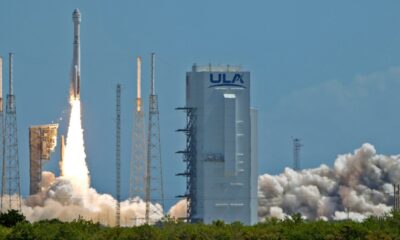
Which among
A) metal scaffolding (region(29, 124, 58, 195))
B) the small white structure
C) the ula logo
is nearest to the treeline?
the small white structure

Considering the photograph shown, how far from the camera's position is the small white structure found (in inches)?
4198

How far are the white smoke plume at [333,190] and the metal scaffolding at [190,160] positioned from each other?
911 centimetres

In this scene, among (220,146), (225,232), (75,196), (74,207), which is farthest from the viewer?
(75,196)

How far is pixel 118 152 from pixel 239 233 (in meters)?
28.6

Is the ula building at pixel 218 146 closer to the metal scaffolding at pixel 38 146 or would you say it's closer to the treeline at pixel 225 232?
the metal scaffolding at pixel 38 146

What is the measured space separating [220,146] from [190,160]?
2.25 m

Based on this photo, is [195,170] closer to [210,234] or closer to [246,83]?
[246,83]

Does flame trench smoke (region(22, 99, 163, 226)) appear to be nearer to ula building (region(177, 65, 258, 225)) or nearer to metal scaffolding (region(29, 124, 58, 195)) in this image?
metal scaffolding (region(29, 124, 58, 195))

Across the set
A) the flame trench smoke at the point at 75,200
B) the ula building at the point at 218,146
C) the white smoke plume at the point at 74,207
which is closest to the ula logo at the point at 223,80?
the ula building at the point at 218,146

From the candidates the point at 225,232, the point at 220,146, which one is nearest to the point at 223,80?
the point at 220,146

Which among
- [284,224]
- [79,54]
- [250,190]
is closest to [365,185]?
[250,190]

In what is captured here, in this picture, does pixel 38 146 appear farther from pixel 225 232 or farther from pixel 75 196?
pixel 225 232

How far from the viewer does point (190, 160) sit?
4257 inches

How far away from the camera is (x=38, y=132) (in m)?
114
